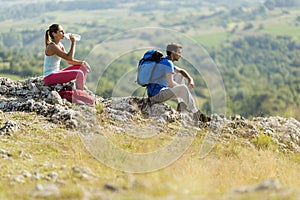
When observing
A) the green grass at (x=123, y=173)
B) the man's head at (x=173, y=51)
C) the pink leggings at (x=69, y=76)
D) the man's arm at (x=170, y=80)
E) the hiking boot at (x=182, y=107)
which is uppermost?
the man's head at (x=173, y=51)

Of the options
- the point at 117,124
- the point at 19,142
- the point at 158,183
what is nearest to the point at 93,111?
the point at 117,124

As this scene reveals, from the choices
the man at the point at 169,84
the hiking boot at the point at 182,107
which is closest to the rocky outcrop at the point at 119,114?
the hiking boot at the point at 182,107

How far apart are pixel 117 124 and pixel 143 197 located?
6.61 m

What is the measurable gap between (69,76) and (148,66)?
2620mm

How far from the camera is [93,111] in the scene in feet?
43.0

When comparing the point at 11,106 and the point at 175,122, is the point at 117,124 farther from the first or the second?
the point at 11,106

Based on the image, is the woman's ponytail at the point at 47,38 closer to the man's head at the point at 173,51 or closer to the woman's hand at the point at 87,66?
the woman's hand at the point at 87,66

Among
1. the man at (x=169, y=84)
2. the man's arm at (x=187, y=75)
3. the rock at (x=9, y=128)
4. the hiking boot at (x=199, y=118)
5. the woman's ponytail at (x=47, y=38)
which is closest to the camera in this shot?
the rock at (x=9, y=128)

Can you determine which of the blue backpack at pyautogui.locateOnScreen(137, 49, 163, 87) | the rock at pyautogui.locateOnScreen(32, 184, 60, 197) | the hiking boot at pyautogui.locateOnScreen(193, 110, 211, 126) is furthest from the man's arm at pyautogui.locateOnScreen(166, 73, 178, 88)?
the rock at pyautogui.locateOnScreen(32, 184, 60, 197)

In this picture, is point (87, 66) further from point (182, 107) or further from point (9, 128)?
point (9, 128)

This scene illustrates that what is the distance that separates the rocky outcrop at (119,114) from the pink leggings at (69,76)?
0.27 meters

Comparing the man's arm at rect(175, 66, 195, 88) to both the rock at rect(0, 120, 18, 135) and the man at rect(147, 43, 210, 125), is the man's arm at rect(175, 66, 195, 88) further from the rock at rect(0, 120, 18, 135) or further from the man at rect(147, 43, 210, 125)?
the rock at rect(0, 120, 18, 135)

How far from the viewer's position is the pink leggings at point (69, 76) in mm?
13852

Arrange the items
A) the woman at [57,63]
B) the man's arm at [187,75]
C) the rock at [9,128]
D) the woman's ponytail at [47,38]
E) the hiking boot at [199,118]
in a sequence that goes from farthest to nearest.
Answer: the hiking boot at [199,118] → the woman's ponytail at [47,38] → the woman at [57,63] → the man's arm at [187,75] → the rock at [9,128]
